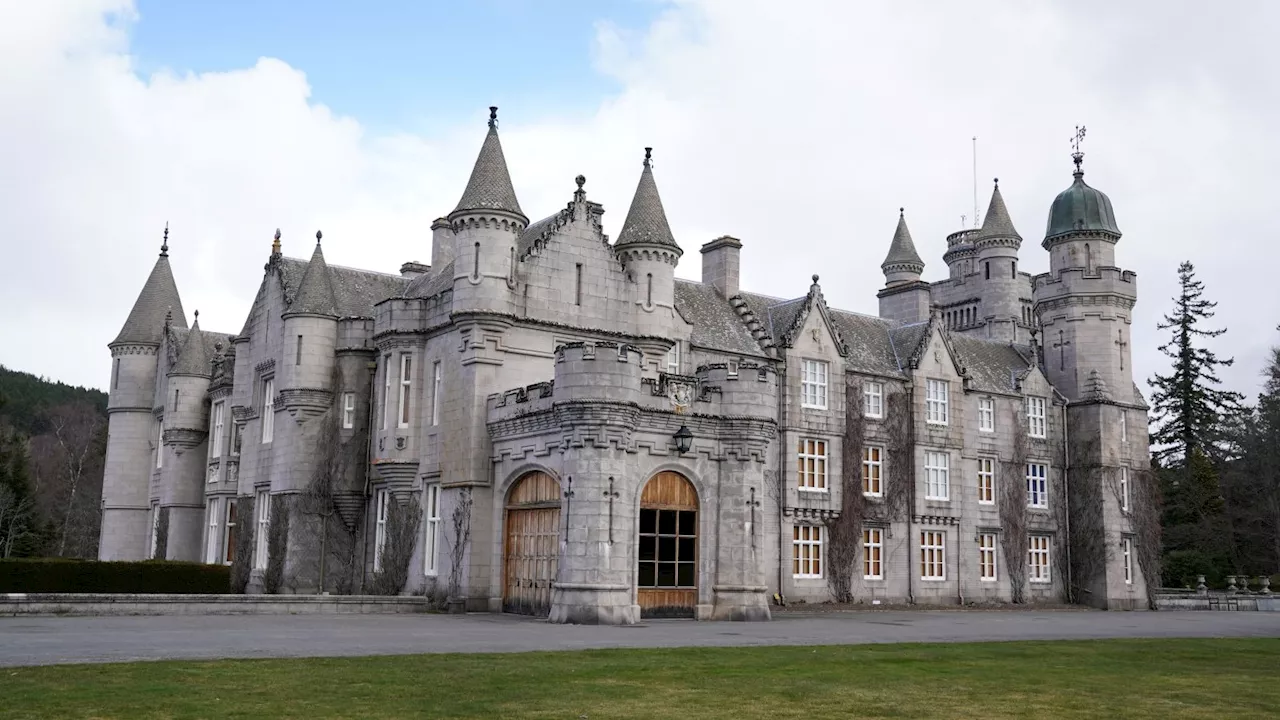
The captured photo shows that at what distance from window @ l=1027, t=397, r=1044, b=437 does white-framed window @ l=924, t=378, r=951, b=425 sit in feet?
14.9

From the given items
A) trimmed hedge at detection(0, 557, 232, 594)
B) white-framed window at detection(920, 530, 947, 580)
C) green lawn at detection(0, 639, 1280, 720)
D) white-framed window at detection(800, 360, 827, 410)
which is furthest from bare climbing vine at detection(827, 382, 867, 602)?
green lawn at detection(0, 639, 1280, 720)

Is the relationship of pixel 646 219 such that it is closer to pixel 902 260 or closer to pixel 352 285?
pixel 352 285

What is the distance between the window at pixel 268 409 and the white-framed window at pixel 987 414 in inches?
982

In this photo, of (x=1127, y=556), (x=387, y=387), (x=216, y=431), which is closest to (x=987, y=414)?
(x=1127, y=556)

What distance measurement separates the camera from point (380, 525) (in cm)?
3266

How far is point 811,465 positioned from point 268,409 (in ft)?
56.9

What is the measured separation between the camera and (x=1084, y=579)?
147 ft

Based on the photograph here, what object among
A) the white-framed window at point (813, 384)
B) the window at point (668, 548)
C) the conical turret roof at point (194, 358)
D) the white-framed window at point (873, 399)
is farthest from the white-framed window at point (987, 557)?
the conical turret roof at point (194, 358)

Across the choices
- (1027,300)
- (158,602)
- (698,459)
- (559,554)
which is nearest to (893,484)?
(698,459)

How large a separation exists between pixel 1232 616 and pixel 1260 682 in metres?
22.8

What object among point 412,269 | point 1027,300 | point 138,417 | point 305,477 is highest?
point 1027,300

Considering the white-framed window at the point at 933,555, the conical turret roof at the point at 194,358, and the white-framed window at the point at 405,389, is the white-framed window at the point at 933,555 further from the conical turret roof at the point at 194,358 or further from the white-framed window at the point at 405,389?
the conical turret roof at the point at 194,358

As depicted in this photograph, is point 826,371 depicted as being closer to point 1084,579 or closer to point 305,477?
point 1084,579

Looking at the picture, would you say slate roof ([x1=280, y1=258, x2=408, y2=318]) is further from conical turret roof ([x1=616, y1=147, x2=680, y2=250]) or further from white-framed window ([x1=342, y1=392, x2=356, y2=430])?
conical turret roof ([x1=616, y1=147, x2=680, y2=250])
